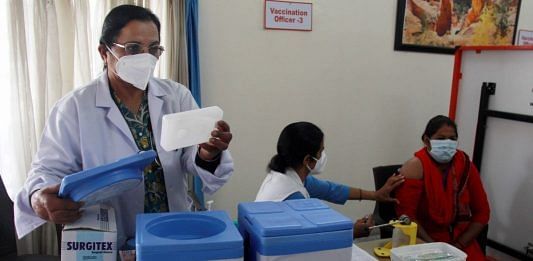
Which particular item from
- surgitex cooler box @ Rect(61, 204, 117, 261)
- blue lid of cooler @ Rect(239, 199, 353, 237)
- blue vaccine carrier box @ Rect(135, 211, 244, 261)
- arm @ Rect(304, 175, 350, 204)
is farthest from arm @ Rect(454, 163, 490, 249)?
surgitex cooler box @ Rect(61, 204, 117, 261)

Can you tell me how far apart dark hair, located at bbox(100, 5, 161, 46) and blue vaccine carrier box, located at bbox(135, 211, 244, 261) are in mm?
589

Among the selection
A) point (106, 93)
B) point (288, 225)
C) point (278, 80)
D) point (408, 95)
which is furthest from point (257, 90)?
point (288, 225)

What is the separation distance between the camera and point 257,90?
258 cm

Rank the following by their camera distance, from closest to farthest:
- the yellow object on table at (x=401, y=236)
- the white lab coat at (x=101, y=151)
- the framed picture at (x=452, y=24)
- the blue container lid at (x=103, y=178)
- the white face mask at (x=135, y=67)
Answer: the blue container lid at (x=103, y=178)
the white lab coat at (x=101, y=151)
the white face mask at (x=135, y=67)
the yellow object on table at (x=401, y=236)
the framed picture at (x=452, y=24)

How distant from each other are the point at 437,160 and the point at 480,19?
1812 millimetres

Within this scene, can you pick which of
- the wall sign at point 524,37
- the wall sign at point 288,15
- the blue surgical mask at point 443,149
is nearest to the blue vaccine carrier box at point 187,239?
the blue surgical mask at point 443,149

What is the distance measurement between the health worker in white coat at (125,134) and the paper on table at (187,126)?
8 cm

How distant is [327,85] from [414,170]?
1.00 metres

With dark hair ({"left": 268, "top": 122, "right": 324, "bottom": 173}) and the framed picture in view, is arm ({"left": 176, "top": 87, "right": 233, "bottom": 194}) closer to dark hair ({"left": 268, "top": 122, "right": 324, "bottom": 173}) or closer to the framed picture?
dark hair ({"left": 268, "top": 122, "right": 324, "bottom": 173})

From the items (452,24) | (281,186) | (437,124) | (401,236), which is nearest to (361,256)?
(401,236)

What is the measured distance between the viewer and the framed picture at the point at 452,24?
9.71ft

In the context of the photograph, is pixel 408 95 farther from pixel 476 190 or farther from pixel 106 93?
pixel 106 93

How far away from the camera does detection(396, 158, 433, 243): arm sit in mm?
1939

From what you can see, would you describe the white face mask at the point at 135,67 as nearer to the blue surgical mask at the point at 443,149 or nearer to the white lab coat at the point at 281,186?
the white lab coat at the point at 281,186
